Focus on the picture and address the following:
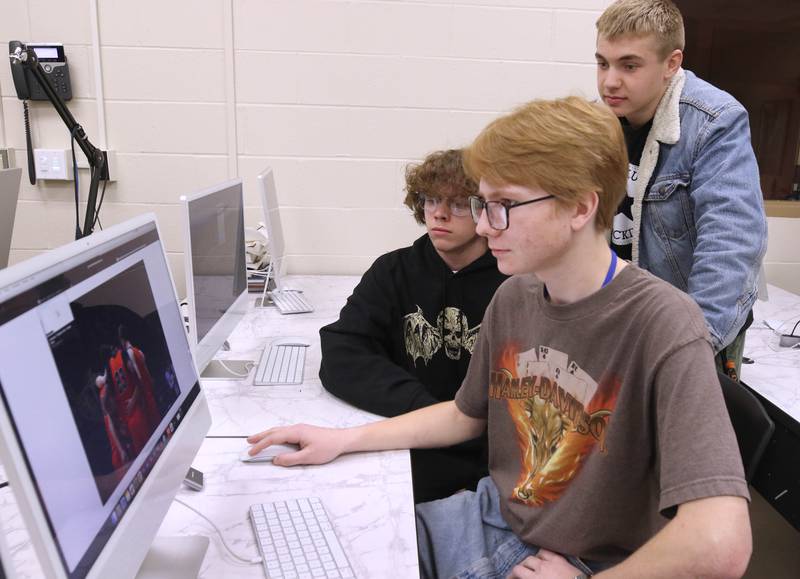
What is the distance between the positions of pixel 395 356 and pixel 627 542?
0.82 metres

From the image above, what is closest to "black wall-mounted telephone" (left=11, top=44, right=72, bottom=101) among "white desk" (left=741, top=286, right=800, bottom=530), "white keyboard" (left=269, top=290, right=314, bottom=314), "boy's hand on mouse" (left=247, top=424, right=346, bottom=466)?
"white keyboard" (left=269, top=290, right=314, bottom=314)

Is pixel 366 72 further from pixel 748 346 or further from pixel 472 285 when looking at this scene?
pixel 748 346

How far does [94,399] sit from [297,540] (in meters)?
0.43

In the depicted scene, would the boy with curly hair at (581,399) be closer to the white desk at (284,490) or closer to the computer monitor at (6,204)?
the white desk at (284,490)

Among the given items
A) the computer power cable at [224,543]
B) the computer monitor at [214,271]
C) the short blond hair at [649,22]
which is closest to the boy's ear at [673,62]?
the short blond hair at [649,22]

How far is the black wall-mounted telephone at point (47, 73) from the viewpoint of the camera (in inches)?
102

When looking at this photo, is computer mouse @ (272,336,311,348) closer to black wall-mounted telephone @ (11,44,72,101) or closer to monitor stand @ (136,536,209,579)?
monitor stand @ (136,536,209,579)

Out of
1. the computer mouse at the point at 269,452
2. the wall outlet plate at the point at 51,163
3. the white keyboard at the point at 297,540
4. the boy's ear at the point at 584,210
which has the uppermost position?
the boy's ear at the point at 584,210

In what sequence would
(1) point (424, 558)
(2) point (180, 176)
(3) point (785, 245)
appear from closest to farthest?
(1) point (424, 558) < (2) point (180, 176) < (3) point (785, 245)

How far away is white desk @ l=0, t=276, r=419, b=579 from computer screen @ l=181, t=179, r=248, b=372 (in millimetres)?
168

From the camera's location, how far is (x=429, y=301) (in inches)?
66.6

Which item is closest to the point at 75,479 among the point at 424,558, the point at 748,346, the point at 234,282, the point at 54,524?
the point at 54,524

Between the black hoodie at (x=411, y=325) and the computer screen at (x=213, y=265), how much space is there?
0.85 ft

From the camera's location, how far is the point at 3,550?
0.60 meters
